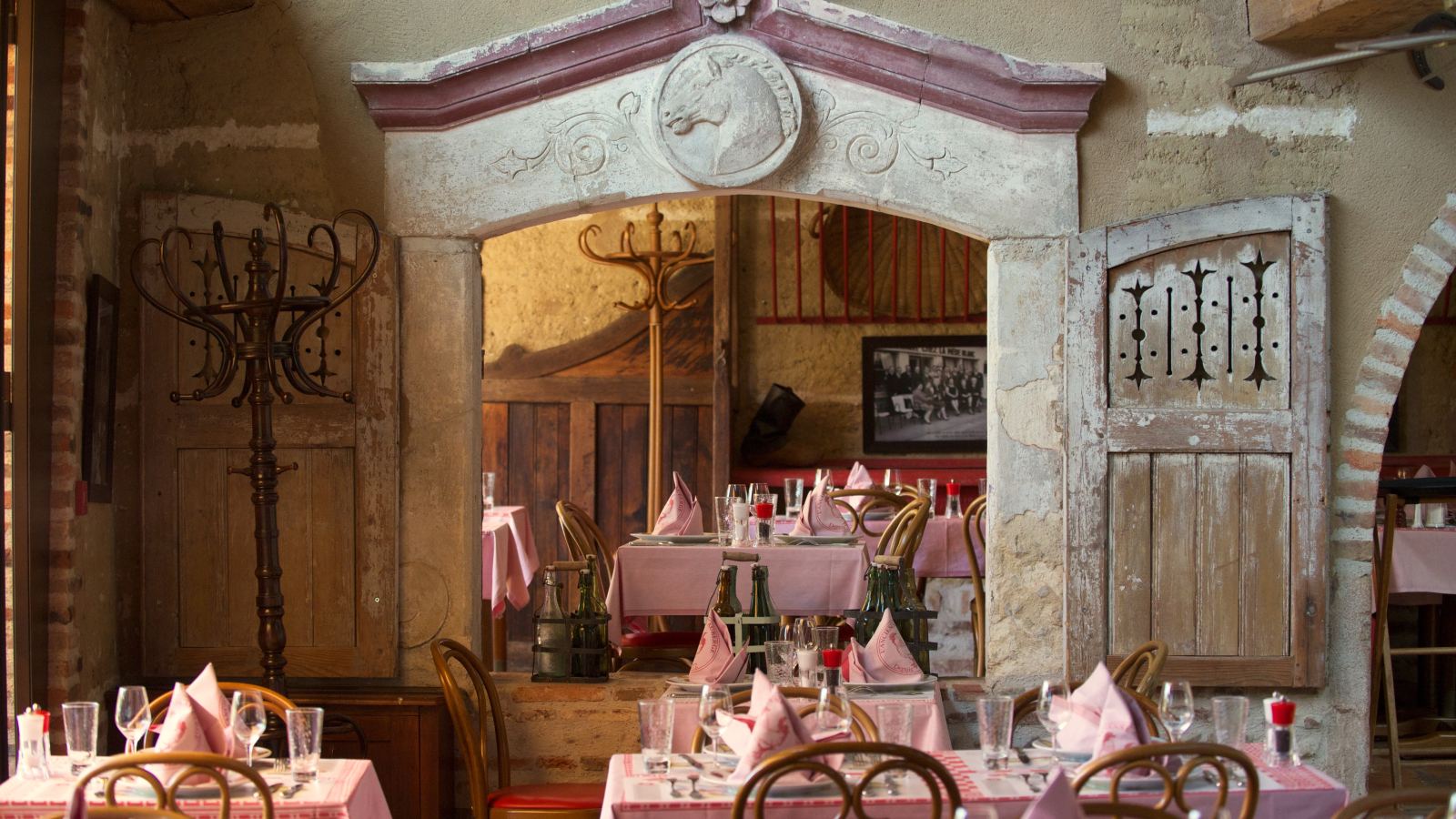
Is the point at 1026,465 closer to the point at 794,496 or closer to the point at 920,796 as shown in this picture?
the point at 920,796

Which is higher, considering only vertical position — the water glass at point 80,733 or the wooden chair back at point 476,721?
the water glass at point 80,733

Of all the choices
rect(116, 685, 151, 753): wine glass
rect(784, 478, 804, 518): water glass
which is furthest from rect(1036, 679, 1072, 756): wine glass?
rect(784, 478, 804, 518): water glass

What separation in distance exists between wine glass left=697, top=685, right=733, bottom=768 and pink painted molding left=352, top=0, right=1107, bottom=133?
84.7 inches

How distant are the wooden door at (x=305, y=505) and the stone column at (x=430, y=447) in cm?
5

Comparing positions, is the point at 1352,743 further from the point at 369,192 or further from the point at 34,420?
the point at 34,420

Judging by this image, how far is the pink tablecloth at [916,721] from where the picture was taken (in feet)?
10.9

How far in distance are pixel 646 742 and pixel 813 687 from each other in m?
0.76

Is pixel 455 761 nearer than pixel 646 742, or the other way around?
pixel 646 742

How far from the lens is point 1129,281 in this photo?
3.97 metres

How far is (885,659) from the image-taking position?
11.7 ft

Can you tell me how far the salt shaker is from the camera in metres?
2.60

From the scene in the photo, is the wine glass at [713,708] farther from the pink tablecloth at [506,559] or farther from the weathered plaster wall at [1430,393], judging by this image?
the weathered plaster wall at [1430,393]

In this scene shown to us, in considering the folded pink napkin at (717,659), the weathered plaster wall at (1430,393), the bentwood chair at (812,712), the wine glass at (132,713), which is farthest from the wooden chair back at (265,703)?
the weathered plaster wall at (1430,393)

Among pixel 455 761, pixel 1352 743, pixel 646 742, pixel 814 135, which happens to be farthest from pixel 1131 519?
pixel 455 761
